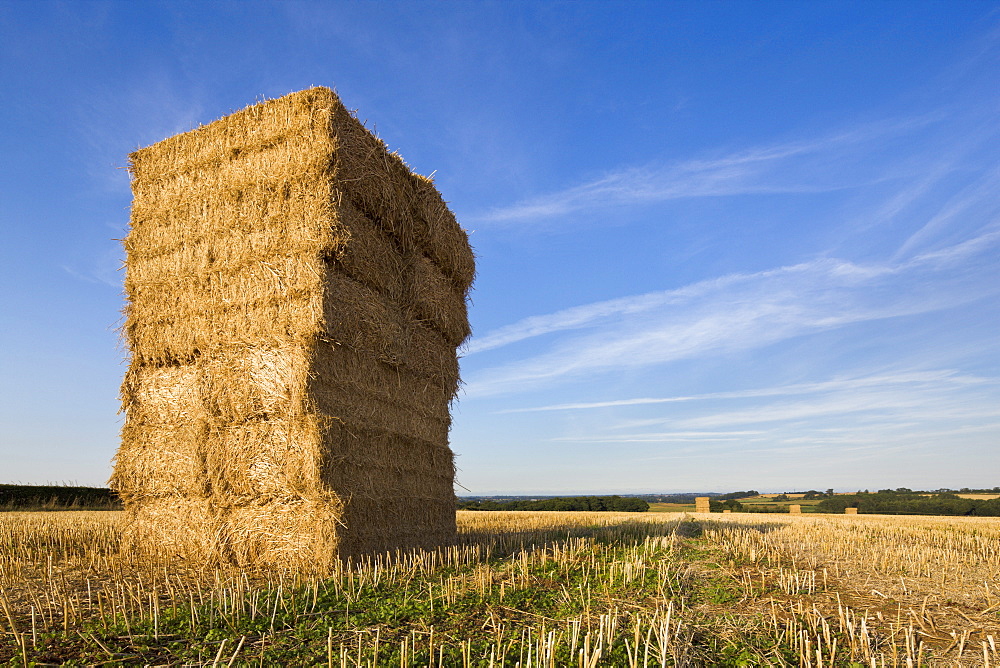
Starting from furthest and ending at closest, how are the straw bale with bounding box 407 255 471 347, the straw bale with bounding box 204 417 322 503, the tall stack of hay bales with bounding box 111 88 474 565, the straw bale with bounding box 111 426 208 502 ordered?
the straw bale with bounding box 407 255 471 347 < the straw bale with bounding box 111 426 208 502 < the tall stack of hay bales with bounding box 111 88 474 565 < the straw bale with bounding box 204 417 322 503

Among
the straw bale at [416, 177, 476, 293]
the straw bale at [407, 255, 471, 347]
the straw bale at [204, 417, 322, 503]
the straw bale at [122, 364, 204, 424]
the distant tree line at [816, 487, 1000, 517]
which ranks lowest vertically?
the distant tree line at [816, 487, 1000, 517]

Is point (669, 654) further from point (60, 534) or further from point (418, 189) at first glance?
point (60, 534)

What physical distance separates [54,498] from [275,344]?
2262 cm

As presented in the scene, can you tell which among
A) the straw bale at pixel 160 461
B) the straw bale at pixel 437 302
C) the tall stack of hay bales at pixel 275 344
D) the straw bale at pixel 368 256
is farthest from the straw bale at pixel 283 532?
the straw bale at pixel 437 302

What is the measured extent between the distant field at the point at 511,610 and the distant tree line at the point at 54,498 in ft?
55.2

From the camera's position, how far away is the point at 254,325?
8.05 metres

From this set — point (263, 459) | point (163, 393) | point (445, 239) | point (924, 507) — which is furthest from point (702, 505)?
point (163, 393)

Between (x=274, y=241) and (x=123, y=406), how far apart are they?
3.67 metres

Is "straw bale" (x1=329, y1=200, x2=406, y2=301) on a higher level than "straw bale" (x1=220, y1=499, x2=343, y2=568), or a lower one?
higher

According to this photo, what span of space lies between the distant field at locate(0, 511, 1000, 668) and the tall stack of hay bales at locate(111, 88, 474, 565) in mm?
850

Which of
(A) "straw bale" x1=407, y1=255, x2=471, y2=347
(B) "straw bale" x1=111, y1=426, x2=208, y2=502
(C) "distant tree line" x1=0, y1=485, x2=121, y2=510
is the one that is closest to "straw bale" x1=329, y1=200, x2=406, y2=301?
(A) "straw bale" x1=407, y1=255, x2=471, y2=347

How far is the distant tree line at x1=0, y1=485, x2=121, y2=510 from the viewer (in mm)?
22562

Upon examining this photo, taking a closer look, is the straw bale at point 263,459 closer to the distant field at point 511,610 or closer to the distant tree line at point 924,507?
the distant field at point 511,610

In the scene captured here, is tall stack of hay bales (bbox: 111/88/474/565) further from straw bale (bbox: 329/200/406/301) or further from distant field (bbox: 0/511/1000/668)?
distant field (bbox: 0/511/1000/668)
